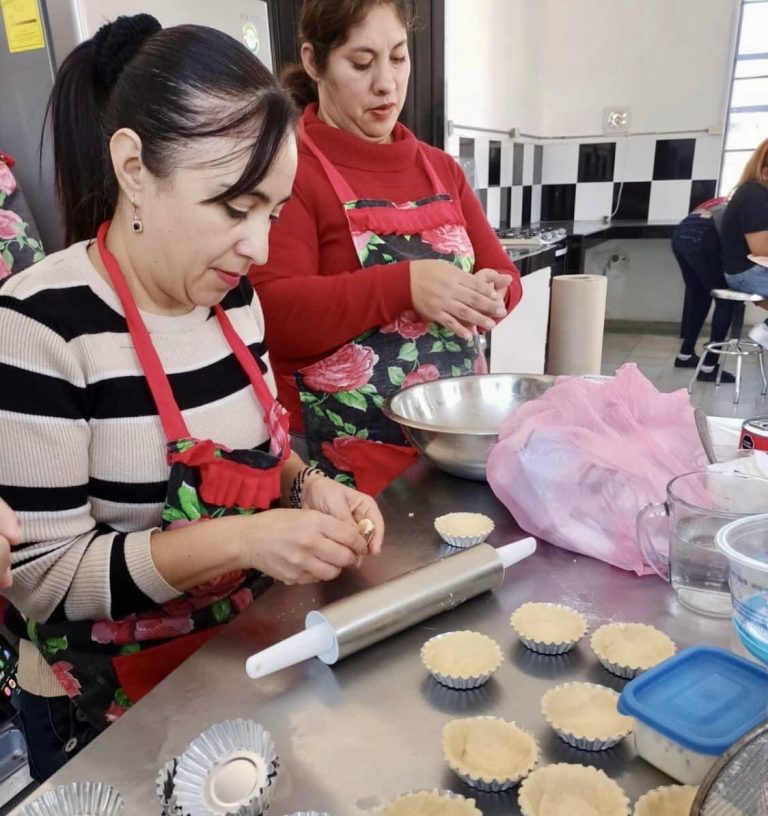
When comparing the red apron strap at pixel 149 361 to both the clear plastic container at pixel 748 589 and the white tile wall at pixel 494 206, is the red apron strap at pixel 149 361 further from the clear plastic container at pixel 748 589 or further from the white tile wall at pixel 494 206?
the white tile wall at pixel 494 206

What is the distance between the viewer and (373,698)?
60 centimetres

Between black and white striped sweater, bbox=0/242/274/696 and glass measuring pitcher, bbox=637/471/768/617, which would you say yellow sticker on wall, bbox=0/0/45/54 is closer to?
black and white striped sweater, bbox=0/242/274/696

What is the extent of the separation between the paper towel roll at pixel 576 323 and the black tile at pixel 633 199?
1894 mm

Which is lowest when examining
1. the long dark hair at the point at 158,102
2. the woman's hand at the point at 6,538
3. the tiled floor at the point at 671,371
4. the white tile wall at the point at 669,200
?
the tiled floor at the point at 671,371

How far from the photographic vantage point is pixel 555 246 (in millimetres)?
3486

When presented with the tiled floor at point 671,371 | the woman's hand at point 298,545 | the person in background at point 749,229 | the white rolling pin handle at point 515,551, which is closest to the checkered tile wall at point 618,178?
the tiled floor at point 671,371

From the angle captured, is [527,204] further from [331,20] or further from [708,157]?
[331,20]

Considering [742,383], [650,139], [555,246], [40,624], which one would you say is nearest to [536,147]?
[650,139]

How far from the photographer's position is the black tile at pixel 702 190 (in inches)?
184

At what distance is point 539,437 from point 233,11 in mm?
1562

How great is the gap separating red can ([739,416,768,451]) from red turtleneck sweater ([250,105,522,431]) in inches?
21.7

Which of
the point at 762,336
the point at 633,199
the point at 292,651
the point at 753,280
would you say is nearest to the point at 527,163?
the point at 633,199

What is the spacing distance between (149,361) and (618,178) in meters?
4.73

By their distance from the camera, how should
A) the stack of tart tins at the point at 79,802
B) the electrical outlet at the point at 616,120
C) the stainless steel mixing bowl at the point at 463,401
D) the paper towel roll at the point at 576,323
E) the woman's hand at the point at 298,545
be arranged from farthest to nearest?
the electrical outlet at the point at 616,120 < the paper towel roll at the point at 576,323 < the stainless steel mixing bowl at the point at 463,401 < the woman's hand at the point at 298,545 < the stack of tart tins at the point at 79,802
